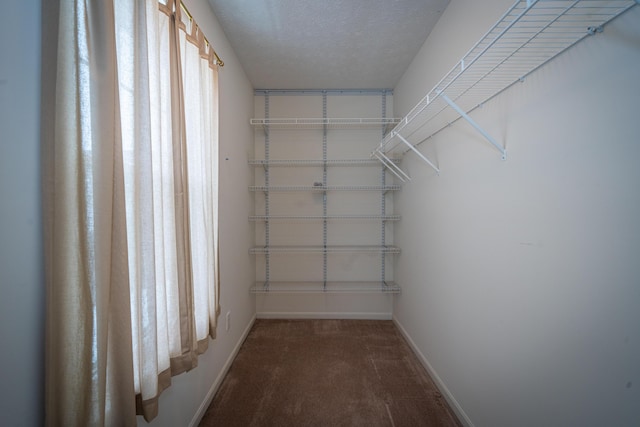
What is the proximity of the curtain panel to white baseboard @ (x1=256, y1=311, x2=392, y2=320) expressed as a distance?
1.78 m

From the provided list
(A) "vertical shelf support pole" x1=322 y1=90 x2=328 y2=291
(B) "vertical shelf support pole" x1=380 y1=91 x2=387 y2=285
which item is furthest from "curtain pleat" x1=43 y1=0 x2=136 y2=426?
(B) "vertical shelf support pole" x1=380 y1=91 x2=387 y2=285

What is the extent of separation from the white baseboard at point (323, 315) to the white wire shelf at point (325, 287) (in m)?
0.27

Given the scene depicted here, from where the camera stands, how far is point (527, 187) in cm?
100

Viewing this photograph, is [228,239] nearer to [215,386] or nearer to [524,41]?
[215,386]

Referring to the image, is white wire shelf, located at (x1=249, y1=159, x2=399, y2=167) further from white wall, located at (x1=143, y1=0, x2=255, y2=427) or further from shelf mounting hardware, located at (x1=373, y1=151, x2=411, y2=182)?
white wall, located at (x1=143, y1=0, x2=255, y2=427)

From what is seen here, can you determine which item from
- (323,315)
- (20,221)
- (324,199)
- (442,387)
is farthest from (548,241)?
(323,315)

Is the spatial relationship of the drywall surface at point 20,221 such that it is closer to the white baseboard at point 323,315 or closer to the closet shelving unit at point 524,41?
the closet shelving unit at point 524,41

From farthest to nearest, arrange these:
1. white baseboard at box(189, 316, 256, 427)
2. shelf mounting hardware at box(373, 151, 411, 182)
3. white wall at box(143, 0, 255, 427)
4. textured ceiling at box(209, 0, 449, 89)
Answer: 1. shelf mounting hardware at box(373, 151, 411, 182)
2. textured ceiling at box(209, 0, 449, 89)
3. white baseboard at box(189, 316, 256, 427)
4. white wall at box(143, 0, 255, 427)

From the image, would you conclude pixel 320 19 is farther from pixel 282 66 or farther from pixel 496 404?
pixel 496 404

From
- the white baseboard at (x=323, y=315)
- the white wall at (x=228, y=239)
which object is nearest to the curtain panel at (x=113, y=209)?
the white wall at (x=228, y=239)

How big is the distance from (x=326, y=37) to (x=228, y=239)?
71.2 inches

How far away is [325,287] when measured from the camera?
9.09 feet

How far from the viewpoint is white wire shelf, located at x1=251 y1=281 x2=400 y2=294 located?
261 cm

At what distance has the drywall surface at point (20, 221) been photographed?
0.56 m
